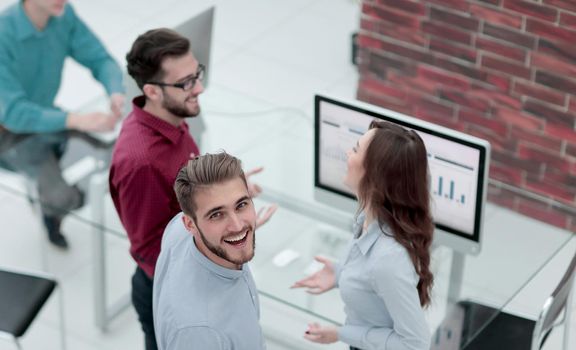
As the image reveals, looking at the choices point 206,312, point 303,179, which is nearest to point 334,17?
point 303,179

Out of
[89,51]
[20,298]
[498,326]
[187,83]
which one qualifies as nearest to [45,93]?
[89,51]

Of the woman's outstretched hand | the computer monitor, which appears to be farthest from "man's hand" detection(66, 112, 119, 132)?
the woman's outstretched hand

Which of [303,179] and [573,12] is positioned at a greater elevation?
[573,12]

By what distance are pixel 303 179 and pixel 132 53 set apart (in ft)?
2.60

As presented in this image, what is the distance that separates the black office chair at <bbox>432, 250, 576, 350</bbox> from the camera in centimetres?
302

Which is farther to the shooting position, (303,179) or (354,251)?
(303,179)

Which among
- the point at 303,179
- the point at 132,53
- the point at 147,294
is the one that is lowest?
the point at 147,294

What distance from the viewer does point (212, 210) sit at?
2.54 meters

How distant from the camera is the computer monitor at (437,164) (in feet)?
10.2

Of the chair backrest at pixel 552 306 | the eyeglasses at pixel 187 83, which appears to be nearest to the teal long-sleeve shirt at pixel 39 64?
the eyeglasses at pixel 187 83

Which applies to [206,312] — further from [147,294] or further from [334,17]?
[334,17]

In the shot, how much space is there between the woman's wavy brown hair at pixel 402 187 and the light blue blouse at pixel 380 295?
0.12 feet

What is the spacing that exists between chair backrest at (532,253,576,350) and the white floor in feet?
0.90

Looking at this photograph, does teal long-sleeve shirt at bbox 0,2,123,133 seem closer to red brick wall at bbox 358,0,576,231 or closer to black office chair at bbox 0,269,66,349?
black office chair at bbox 0,269,66,349
